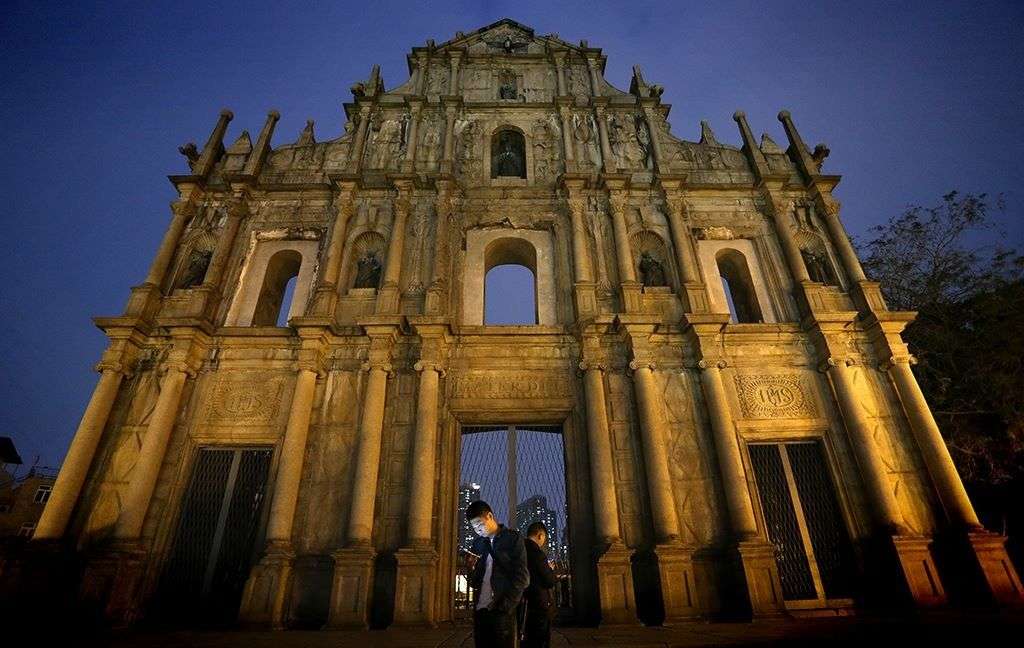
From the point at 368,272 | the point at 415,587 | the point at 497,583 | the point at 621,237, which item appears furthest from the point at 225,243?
the point at 497,583

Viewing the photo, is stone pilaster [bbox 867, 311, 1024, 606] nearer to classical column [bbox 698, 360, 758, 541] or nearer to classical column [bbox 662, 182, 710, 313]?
classical column [bbox 698, 360, 758, 541]

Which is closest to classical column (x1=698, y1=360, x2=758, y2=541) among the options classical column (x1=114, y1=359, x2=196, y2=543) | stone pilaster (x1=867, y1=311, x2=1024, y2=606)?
stone pilaster (x1=867, y1=311, x2=1024, y2=606)

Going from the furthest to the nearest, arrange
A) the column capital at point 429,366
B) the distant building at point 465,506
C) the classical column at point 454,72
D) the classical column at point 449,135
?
the classical column at point 454,72 < the classical column at point 449,135 < the column capital at point 429,366 < the distant building at point 465,506

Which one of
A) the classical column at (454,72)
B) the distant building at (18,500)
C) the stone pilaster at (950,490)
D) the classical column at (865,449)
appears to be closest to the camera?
the stone pilaster at (950,490)

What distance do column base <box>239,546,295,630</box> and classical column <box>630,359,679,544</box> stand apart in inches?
245

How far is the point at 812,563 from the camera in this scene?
929cm

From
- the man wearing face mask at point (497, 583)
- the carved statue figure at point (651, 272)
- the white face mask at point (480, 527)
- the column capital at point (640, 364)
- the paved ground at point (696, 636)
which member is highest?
the carved statue figure at point (651, 272)

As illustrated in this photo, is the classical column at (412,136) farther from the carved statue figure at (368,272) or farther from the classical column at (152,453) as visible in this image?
the classical column at (152,453)

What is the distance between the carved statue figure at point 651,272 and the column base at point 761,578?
6.00 metres

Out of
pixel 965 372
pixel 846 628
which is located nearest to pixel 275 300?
pixel 846 628

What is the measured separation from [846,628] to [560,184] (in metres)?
10.6

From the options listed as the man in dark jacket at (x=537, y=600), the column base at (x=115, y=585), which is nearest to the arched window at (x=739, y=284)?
the man in dark jacket at (x=537, y=600)

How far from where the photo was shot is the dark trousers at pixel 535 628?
14.6ft

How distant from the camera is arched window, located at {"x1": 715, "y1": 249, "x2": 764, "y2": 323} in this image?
41.5ft
